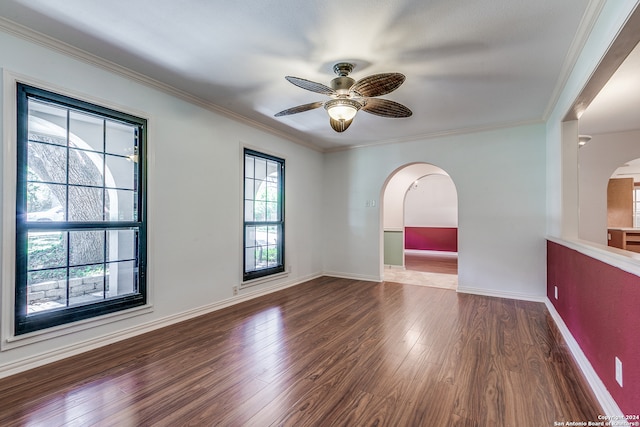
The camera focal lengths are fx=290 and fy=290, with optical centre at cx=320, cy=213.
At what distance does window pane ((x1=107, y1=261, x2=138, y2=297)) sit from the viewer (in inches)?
110

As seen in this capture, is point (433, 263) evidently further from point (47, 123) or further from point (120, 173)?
point (47, 123)

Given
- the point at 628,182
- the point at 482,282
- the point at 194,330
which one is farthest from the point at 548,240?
the point at 194,330

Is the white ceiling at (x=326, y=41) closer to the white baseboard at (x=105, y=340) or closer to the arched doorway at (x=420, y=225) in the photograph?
the white baseboard at (x=105, y=340)

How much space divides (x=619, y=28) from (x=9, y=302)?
432cm

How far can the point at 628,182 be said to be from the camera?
19.2ft

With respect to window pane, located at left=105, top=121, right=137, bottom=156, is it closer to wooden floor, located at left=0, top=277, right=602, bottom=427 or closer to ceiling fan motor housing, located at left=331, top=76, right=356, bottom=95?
wooden floor, located at left=0, top=277, right=602, bottom=427

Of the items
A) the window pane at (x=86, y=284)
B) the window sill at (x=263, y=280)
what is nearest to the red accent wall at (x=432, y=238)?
the window sill at (x=263, y=280)

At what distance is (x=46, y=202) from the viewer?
2.35 meters

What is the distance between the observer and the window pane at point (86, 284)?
8.25 feet

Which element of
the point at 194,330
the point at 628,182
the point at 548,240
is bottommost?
the point at 194,330

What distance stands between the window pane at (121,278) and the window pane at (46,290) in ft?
1.18

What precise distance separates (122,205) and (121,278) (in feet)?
2.36

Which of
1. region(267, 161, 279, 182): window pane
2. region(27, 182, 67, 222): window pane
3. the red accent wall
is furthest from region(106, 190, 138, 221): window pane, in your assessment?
the red accent wall

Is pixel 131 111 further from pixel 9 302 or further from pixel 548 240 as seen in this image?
pixel 548 240
